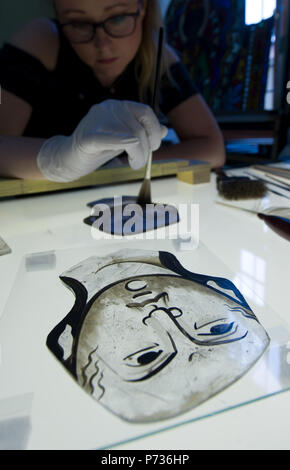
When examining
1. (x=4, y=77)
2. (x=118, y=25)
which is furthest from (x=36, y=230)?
(x=118, y=25)

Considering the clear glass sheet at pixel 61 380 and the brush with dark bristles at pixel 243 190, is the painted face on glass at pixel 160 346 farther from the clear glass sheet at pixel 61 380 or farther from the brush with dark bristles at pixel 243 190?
the brush with dark bristles at pixel 243 190

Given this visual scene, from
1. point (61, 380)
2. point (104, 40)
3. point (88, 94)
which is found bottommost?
point (61, 380)

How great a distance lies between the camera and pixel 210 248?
59 cm

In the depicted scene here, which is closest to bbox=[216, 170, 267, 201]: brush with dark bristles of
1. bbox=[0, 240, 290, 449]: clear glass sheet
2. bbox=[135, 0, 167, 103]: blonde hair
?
bbox=[0, 240, 290, 449]: clear glass sheet

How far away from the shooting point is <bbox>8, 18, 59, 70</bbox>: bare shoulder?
3.88ft

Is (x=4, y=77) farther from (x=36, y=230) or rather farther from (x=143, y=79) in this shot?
(x=36, y=230)

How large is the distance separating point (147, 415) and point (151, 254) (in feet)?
1.04

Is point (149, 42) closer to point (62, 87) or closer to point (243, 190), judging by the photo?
point (62, 87)

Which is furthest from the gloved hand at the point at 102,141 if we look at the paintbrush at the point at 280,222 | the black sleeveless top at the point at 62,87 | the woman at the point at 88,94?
the black sleeveless top at the point at 62,87

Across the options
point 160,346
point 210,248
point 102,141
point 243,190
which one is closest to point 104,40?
point 102,141

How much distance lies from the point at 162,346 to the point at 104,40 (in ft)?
4.00

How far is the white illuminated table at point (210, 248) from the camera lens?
26cm

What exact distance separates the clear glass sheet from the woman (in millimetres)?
452

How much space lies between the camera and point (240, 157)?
7.73ft
